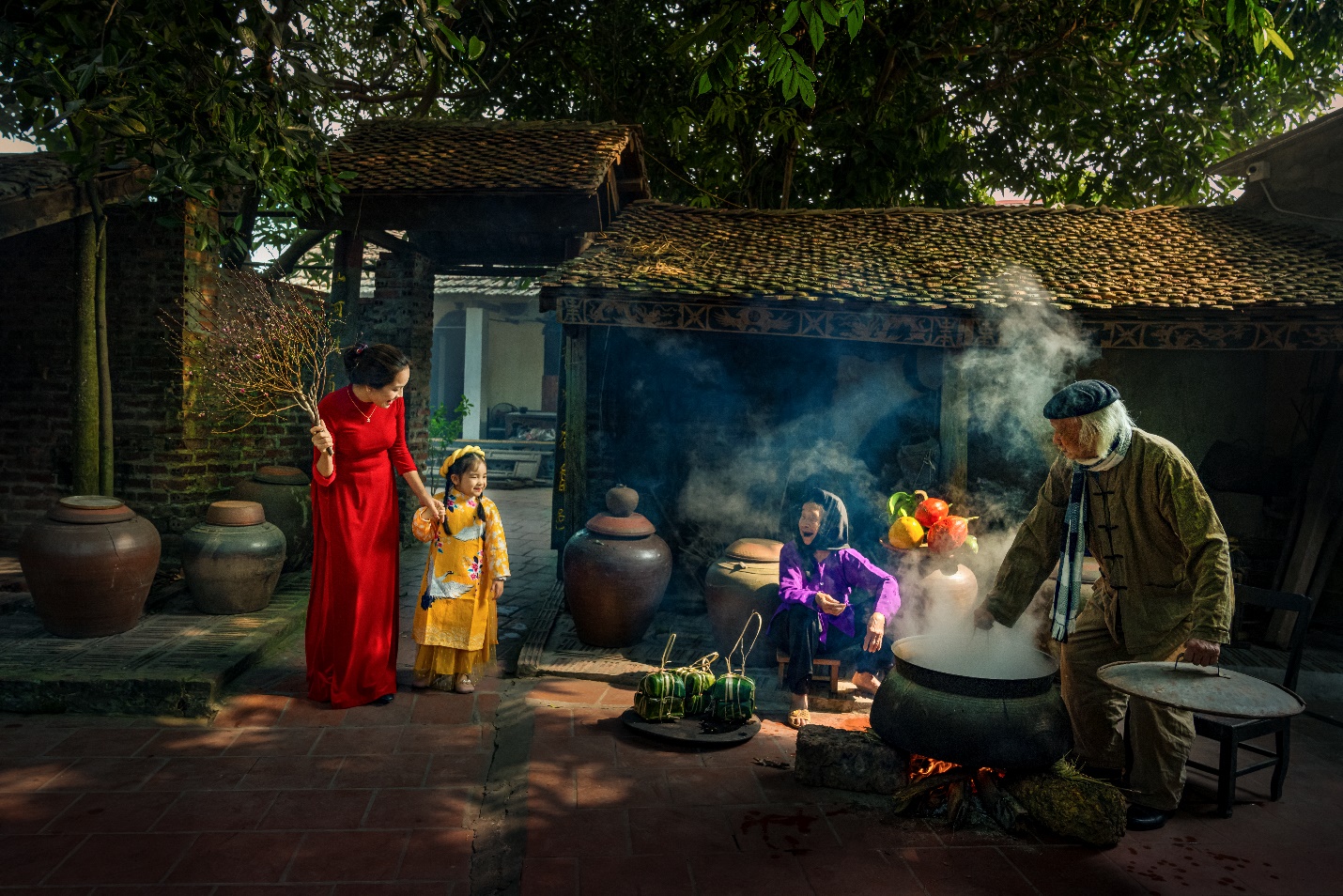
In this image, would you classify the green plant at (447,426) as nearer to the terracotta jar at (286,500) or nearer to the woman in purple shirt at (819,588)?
the terracotta jar at (286,500)

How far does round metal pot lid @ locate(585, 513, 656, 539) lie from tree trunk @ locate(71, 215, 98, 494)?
4024mm

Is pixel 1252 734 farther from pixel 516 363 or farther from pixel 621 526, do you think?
pixel 516 363

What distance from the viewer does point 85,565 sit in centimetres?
588

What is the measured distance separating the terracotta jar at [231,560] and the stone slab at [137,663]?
0.59ft

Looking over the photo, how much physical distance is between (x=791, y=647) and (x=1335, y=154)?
7.86m

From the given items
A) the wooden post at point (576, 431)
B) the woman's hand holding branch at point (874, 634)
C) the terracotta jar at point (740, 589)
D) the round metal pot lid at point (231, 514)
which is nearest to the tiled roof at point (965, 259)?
the wooden post at point (576, 431)

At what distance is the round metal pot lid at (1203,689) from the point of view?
3182 mm

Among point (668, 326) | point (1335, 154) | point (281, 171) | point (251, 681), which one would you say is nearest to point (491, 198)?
point (281, 171)

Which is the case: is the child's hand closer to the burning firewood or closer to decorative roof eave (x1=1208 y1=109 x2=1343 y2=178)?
the burning firewood

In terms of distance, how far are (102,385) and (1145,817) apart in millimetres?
7953

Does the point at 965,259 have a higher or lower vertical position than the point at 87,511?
higher

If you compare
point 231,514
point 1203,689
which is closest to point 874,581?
point 1203,689

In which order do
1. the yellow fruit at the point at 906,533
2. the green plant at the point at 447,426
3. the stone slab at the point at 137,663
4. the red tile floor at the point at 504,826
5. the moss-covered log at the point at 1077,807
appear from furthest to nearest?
Result: the green plant at the point at 447,426
the yellow fruit at the point at 906,533
the stone slab at the point at 137,663
the moss-covered log at the point at 1077,807
the red tile floor at the point at 504,826

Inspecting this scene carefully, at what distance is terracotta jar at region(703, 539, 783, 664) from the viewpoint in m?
6.64
